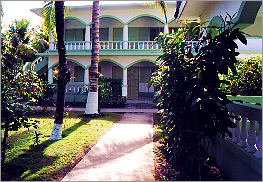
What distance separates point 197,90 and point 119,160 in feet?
8.38

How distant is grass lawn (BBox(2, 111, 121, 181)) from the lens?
401cm

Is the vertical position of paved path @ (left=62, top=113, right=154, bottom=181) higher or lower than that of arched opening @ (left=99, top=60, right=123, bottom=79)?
lower

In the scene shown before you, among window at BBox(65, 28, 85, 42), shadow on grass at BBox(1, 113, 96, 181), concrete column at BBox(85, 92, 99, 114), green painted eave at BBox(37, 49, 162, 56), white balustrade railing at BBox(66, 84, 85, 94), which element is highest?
window at BBox(65, 28, 85, 42)

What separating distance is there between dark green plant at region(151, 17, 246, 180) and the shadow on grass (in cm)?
259

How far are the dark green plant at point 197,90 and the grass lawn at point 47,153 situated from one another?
7.91ft

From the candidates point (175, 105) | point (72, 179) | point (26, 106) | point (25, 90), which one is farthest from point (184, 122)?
point (25, 90)

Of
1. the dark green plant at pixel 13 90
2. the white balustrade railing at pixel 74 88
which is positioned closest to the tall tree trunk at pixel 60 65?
the dark green plant at pixel 13 90

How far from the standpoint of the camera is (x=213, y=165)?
449 cm

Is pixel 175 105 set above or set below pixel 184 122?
above

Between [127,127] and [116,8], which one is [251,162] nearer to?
[127,127]

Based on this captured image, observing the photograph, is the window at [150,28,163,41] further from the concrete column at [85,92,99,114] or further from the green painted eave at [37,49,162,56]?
the concrete column at [85,92,99,114]

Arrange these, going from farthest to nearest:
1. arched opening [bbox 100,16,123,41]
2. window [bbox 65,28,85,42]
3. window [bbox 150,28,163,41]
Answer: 1. window [bbox 65,28,85,42]
2. window [bbox 150,28,163,41]
3. arched opening [bbox 100,16,123,41]

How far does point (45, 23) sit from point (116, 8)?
23.0ft

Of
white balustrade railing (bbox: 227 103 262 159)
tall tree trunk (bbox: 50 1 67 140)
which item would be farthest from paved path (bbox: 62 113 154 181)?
white balustrade railing (bbox: 227 103 262 159)
